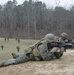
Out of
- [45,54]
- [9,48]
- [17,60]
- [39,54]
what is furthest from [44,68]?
[9,48]

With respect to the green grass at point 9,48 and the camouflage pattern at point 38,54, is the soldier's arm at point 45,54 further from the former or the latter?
the green grass at point 9,48

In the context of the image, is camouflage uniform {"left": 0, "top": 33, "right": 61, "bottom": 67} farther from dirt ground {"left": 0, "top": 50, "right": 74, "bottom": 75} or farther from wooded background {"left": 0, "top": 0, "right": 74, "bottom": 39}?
wooded background {"left": 0, "top": 0, "right": 74, "bottom": 39}

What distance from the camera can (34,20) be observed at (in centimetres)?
8200

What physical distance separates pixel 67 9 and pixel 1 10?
21.5m

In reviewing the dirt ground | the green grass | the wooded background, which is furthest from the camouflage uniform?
the wooded background

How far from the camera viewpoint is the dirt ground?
710 centimetres

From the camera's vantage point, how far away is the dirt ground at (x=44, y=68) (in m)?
7.10

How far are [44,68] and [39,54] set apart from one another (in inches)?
48.8

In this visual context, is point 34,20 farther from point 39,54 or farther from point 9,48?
point 39,54

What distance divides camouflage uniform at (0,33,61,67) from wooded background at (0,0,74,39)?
214 feet

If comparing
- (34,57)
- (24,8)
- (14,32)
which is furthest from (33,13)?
(34,57)

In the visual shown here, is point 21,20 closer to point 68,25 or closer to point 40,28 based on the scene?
point 40,28

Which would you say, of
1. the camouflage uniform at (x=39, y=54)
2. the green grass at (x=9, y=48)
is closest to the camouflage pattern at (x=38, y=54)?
the camouflage uniform at (x=39, y=54)

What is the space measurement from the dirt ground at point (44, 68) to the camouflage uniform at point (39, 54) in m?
0.30
